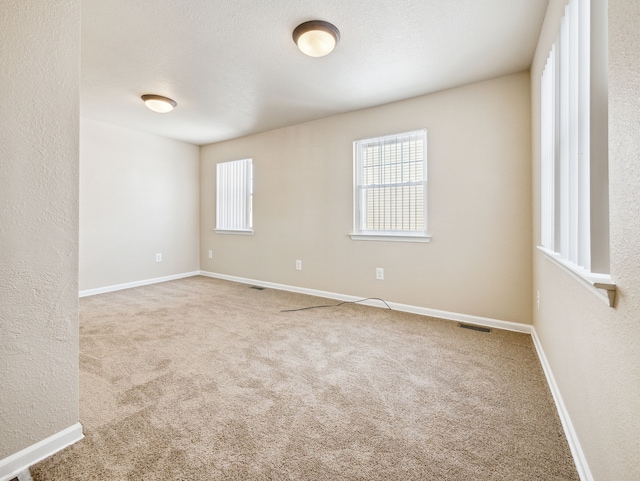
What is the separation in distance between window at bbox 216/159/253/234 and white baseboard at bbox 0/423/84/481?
3.47 meters

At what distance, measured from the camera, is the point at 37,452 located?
3.84 ft

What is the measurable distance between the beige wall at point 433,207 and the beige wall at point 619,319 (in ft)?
5.45

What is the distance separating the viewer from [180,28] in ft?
6.72

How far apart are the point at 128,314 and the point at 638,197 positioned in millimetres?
3872

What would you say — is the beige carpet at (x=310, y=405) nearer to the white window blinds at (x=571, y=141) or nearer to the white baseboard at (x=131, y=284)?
the white window blinds at (x=571, y=141)

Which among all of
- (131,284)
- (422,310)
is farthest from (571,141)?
(131,284)

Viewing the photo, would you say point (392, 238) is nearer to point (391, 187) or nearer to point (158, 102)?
point (391, 187)

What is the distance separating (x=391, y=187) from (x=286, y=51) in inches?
68.6

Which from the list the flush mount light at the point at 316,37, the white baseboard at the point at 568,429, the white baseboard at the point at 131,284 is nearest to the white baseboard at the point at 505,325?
the white baseboard at the point at 568,429

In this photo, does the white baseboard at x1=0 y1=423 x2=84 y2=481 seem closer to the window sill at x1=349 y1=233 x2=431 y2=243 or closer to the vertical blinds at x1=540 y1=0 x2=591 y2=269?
the vertical blinds at x1=540 y1=0 x2=591 y2=269

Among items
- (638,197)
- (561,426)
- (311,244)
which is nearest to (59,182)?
(638,197)

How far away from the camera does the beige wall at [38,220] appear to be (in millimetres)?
1109

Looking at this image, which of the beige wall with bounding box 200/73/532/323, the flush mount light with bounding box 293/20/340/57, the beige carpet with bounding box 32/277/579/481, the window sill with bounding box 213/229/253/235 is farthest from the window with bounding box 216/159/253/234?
the flush mount light with bounding box 293/20/340/57

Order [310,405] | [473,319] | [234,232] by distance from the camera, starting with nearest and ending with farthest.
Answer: [310,405] < [473,319] < [234,232]
